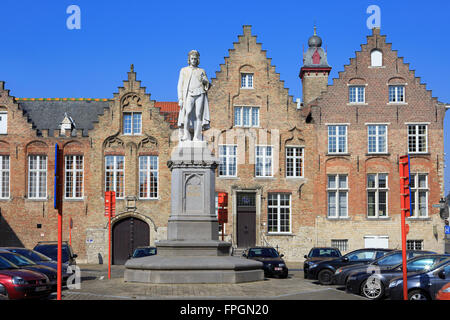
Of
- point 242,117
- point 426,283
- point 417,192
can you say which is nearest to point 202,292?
point 426,283

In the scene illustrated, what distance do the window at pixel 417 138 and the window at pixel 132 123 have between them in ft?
55.2

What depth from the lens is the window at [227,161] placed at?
1506 inches

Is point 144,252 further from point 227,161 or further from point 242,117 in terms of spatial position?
point 242,117

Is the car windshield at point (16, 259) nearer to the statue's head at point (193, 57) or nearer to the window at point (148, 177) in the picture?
the statue's head at point (193, 57)

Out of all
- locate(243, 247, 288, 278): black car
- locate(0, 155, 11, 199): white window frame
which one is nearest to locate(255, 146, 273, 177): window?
locate(243, 247, 288, 278): black car

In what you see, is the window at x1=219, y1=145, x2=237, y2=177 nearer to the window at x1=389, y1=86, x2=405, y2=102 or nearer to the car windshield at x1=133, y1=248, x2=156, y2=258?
the window at x1=389, y1=86, x2=405, y2=102

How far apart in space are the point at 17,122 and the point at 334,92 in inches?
780

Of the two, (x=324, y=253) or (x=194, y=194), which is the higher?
(x=194, y=194)

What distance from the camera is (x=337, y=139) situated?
3850 cm

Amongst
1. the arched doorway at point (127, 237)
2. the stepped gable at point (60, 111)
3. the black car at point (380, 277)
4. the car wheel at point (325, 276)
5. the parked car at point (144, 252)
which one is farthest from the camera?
the stepped gable at point (60, 111)

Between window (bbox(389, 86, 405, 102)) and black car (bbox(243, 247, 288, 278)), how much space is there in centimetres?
1633

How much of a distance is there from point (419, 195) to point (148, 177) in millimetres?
16764

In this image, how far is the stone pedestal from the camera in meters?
15.5

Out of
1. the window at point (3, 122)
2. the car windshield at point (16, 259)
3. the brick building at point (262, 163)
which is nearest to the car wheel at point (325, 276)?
the car windshield at point (16, 259)
